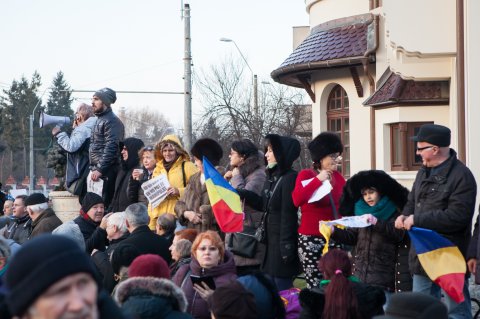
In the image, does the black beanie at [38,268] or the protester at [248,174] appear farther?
the protester at [248,174]

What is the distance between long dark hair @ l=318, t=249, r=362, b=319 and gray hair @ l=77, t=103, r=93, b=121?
7.61m

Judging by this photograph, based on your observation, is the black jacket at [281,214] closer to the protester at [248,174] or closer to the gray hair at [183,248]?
the protester at [248,174]

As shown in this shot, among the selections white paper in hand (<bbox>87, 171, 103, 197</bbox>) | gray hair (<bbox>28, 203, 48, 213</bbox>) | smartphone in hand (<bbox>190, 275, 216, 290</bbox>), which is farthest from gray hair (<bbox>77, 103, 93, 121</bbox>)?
smartphone in hand (<bbox>190, 275, 216, 290</bbox>)

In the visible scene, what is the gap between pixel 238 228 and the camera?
389 inches

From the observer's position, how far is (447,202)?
8.03 m

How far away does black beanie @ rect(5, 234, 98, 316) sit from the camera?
318 cm

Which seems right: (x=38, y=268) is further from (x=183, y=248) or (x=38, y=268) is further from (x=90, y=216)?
(x=90, y=216)

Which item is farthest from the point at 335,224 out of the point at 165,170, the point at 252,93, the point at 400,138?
the point at 252,93

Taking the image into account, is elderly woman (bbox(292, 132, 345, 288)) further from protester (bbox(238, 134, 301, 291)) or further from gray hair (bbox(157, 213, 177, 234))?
gray hair (bbox(157, 213, 177, 234))

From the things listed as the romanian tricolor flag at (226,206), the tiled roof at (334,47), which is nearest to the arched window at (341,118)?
the tiled roof at (334,47)

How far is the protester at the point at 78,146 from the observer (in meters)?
13.7

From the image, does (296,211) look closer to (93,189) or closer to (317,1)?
(93,189)

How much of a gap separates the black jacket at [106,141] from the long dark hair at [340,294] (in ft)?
21.3

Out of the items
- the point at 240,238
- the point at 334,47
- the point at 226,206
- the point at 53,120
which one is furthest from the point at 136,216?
the point at 334,47
